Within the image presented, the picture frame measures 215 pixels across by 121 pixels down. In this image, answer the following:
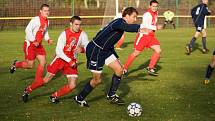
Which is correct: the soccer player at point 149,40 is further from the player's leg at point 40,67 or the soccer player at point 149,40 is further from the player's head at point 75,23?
the player's head at point 75,23

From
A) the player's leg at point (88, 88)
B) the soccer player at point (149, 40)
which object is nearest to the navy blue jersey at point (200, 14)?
the soccer player at point (149, 40)

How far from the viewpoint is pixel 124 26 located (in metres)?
8.02

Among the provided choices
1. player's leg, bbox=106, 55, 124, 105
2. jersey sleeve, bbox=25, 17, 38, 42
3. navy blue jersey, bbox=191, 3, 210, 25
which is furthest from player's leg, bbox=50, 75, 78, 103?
navy blue jersey, bbox=191, 3, 210, 25

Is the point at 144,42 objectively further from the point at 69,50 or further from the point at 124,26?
the point at 124,26

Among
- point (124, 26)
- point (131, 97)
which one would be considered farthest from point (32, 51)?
point (124, 26)

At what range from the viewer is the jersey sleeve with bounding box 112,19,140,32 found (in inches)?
305

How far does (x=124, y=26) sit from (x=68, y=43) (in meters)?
1.38

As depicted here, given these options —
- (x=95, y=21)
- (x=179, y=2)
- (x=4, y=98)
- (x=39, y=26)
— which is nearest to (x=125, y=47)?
(x=39, y=26)

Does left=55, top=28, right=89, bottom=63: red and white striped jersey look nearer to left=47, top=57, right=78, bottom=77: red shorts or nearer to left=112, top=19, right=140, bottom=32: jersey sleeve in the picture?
left=47, top=57, right=78, bottom=77: red shorts

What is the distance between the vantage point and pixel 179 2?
40.4 meters

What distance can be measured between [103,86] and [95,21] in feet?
92.9

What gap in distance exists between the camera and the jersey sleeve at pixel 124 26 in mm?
7750

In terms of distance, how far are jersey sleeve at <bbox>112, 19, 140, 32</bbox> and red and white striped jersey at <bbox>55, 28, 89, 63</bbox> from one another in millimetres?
885

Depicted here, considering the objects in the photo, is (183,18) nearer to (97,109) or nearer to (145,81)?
(145,81)
